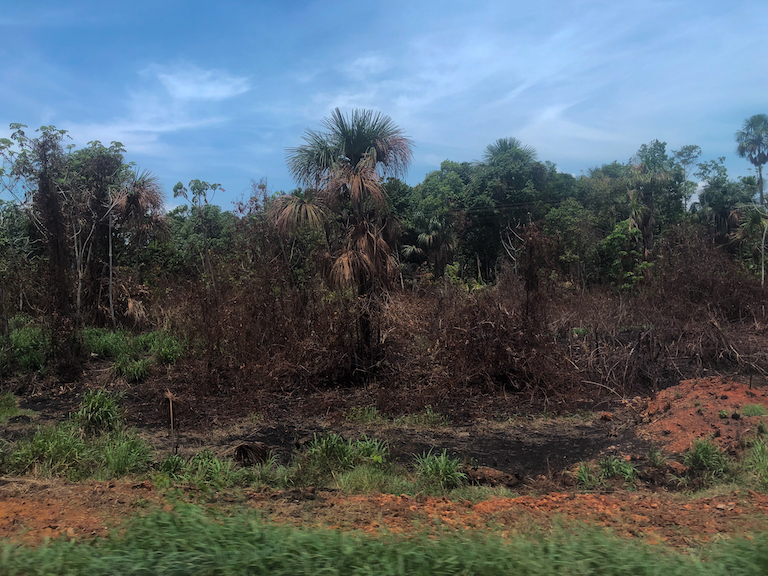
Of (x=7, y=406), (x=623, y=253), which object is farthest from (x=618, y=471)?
(x=623, y=253)

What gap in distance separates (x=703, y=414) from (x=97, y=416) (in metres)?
9.44

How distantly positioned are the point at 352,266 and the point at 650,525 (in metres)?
7.50

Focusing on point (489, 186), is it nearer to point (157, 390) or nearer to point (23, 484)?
point (157, 390)

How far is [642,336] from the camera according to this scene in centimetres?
1156

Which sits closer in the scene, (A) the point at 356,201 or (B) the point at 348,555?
(B) the point at 348,555

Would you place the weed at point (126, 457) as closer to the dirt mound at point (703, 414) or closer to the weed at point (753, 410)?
the dirt mound at point (703, 414)

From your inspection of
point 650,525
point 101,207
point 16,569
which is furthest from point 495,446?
point 101,207

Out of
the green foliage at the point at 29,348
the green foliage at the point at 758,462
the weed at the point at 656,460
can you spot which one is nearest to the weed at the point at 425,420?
the weed at the point at 656,460

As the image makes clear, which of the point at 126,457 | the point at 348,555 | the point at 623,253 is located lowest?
the point at 126,457

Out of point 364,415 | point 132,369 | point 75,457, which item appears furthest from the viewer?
point 132,369

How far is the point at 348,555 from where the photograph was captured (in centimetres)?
298

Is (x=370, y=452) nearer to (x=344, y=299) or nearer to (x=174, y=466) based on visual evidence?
(x=174, y=466)

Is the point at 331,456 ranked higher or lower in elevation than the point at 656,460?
higher

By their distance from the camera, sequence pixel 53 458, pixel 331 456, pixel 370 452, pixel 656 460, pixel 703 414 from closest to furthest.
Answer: pixel 53 458 → pixel 656 460 → pixel 331 456 → pixel 370 452 → pixel 703 414
